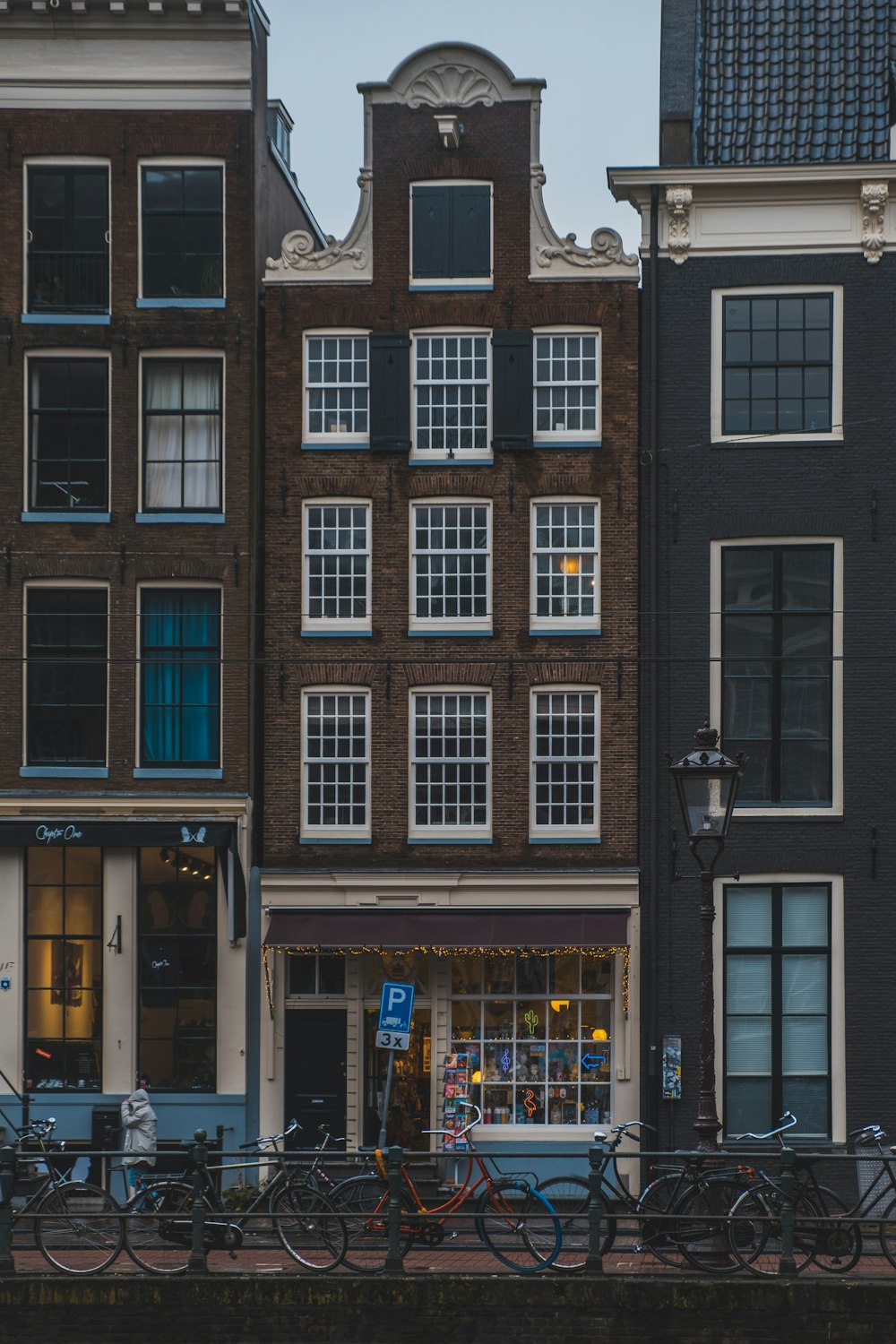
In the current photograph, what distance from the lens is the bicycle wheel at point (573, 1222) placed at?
18.4m

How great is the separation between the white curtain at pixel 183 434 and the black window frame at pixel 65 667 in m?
1.74

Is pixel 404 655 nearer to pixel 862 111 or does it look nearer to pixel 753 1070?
pixel 753 1070

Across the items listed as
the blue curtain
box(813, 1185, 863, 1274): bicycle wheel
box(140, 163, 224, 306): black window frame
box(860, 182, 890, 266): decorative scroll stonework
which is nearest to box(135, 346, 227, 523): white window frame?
box(140, 163, 224, 306): black window frame

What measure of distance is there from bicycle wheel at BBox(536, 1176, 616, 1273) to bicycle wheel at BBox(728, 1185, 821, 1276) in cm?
116

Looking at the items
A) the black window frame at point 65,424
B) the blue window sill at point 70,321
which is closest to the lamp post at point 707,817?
the black window frame at point 65,424

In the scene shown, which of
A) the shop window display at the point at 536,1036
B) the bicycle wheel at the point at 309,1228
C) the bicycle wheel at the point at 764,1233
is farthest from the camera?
the shop window display at the point at 536,1036

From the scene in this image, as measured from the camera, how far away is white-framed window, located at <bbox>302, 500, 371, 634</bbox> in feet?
94.4

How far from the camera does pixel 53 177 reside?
2911cm

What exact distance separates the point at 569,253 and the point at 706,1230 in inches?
596

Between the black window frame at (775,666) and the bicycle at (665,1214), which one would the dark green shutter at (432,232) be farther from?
the bicycle at (665,1214)

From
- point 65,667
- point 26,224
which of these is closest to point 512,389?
point 26,224

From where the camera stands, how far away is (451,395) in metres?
28.9

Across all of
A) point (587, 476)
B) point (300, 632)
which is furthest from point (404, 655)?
point (587, 476)

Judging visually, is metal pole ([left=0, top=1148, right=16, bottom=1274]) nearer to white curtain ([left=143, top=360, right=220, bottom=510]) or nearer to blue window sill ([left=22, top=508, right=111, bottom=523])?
blue window sill ([left=22, top=508, right=111, bottom=523])
